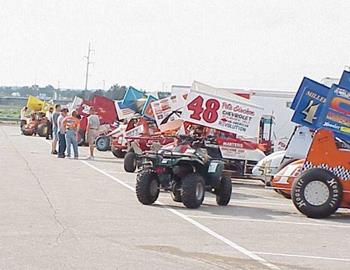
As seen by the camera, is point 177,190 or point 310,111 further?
point 310,111

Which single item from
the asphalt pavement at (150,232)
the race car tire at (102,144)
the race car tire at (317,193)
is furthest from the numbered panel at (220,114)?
the race car tire at (102,144)

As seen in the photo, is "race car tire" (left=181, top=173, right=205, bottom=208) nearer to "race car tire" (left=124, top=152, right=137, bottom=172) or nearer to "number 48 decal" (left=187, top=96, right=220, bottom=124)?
"number 48 decal" (left=187, top=96, right=220, bottom=124)

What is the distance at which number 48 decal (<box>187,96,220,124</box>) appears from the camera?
21.5m

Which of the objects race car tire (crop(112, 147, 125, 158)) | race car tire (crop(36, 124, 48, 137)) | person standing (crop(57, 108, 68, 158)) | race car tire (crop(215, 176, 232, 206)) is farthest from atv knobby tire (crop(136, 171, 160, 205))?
race car tire (crop(36, 124, 48, 137))

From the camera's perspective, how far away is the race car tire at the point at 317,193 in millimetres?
14336

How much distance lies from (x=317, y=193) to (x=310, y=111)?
2.49m

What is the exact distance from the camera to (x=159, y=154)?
50.0ft

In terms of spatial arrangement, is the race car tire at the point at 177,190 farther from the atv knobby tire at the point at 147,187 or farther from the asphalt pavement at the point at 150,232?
the atv knobby tire at the point at 147,187

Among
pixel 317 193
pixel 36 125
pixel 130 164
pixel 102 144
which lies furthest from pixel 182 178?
pixel 36 125

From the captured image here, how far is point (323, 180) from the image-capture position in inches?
567

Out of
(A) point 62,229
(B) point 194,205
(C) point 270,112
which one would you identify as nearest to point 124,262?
(A) point 62,229

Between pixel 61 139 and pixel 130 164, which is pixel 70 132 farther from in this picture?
pixel 130 164

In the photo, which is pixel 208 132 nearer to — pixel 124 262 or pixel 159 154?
pixel 159 154

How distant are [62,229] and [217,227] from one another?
2498 millimetres
